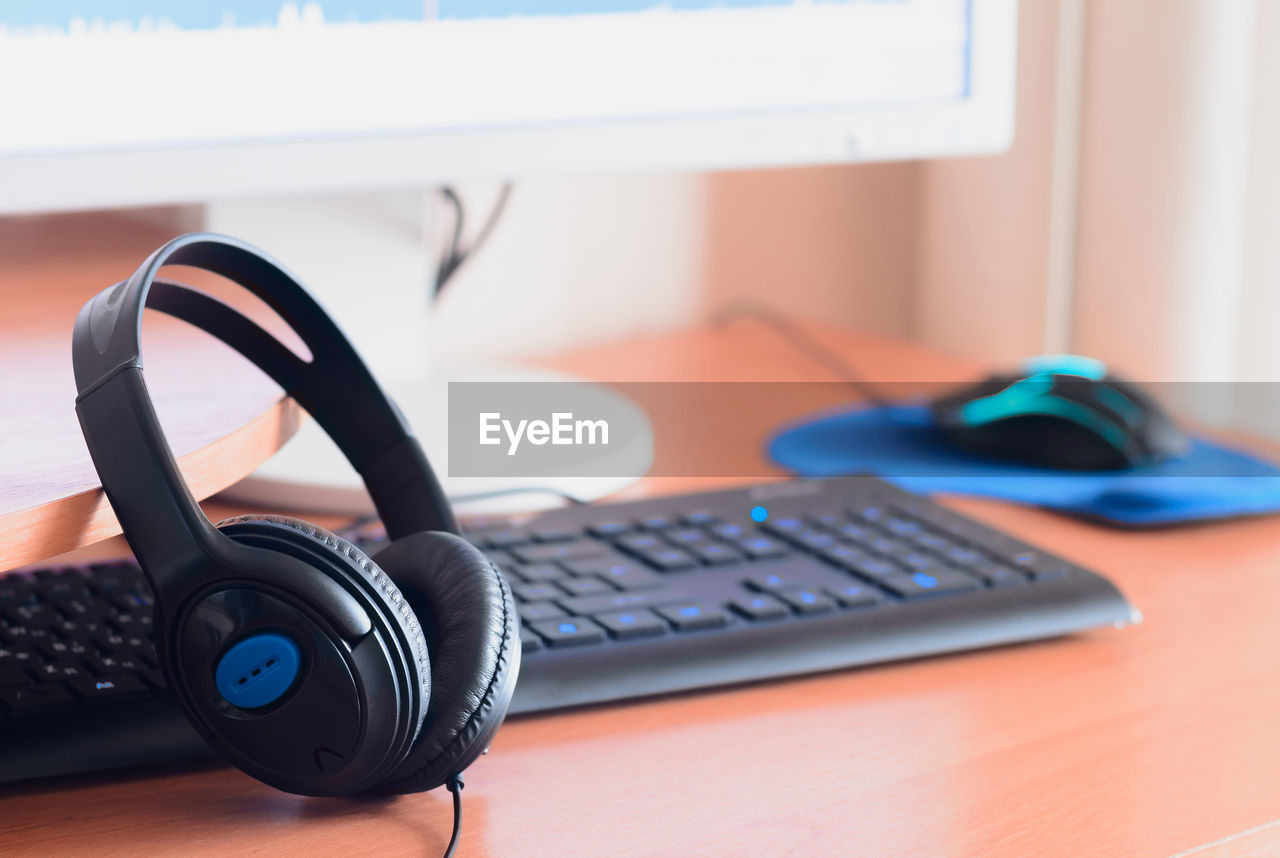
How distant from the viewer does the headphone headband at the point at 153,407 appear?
13.1 inches

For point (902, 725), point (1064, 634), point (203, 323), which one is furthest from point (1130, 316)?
point (203, 323)

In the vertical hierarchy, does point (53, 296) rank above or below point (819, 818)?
above

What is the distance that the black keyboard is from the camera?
407 mm

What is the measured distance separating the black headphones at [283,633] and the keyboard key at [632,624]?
9 centimetres

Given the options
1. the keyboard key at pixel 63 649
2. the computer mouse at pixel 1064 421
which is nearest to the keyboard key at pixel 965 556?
the computer mouse at pixel 1064 421

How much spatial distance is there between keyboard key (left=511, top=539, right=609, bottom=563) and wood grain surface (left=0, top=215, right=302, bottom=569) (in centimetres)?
11

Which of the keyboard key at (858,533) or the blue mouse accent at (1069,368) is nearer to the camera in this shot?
the keyboard key at (858,533)

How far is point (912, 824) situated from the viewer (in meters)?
0.39

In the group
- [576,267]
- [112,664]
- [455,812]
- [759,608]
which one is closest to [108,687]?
[112,664]

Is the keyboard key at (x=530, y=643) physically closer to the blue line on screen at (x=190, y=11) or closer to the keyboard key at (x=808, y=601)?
the keyboard key at (x=808, y=601)

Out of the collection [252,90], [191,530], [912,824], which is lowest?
[912,824]

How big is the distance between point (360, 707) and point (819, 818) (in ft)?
0.47

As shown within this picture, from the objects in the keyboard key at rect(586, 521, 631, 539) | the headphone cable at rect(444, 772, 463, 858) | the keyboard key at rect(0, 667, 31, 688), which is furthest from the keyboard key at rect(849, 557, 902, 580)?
the keyboard key at rect(0, 667, 31, 688)

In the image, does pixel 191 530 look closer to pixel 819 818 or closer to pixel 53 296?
pixel 819 818
